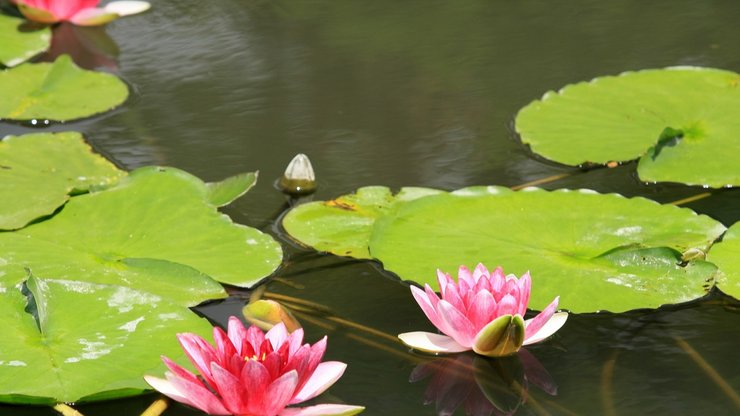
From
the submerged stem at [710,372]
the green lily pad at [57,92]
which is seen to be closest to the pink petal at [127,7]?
the green lily pad at [57,92]

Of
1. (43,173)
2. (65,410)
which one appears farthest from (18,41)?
(65,410)

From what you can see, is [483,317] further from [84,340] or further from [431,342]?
[84,340]

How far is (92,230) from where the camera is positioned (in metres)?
2.12

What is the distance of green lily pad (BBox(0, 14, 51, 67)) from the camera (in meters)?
3.21

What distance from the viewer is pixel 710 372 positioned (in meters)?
1.69

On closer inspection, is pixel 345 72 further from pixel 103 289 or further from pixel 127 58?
pixel 103 289

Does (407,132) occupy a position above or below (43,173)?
below

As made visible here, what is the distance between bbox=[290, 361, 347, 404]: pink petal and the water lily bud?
2.80 feet

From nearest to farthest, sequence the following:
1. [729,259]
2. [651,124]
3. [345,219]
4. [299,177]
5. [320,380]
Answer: [320,380], [729,259], [345,219], [299,177], [651,124]

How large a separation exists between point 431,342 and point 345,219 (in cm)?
51

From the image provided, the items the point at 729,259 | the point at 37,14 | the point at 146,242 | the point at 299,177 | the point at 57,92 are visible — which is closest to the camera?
the point at 729,259

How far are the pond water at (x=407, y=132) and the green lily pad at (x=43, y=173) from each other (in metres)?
0.13

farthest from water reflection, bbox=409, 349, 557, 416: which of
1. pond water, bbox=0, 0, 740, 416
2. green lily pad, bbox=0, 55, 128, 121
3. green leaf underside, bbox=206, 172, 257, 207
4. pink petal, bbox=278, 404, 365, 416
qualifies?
green lily pad, bbox=0, 55, 128, 121

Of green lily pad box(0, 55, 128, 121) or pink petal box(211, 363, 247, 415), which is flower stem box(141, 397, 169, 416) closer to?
pink petal box(211, 363, 247, 415)
